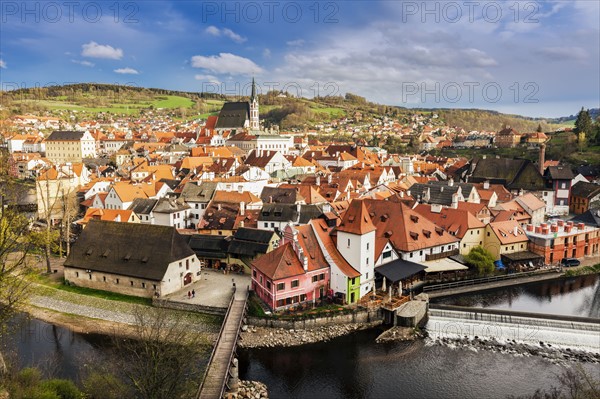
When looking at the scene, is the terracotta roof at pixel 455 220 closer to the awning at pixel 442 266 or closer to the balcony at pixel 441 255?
the balcony at pixel 441 255

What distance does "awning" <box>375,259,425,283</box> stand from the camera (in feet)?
123

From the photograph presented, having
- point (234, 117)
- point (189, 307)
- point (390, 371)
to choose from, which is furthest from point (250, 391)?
point (234, 117)

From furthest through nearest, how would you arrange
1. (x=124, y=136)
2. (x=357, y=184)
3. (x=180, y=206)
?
(x=124, y=136) → (x=357, y=184) → (x=180, y=206)

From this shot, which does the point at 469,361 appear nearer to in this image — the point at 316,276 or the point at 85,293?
the point at 316,276

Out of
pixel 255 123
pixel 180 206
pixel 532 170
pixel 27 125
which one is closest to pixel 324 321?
pixel 180 206

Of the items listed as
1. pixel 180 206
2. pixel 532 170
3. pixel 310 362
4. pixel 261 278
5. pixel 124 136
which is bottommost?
pixel 310 362

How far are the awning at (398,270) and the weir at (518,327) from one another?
14.5ft

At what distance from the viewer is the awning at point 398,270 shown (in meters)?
37.3

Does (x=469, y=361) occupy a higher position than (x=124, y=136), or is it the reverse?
(x=124, y=136)

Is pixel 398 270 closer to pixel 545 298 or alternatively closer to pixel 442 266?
pixel 442 266

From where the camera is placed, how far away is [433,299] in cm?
3856

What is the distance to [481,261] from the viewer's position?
4244cm

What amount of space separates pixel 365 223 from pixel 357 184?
3522cm

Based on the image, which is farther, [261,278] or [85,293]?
[85,293]
